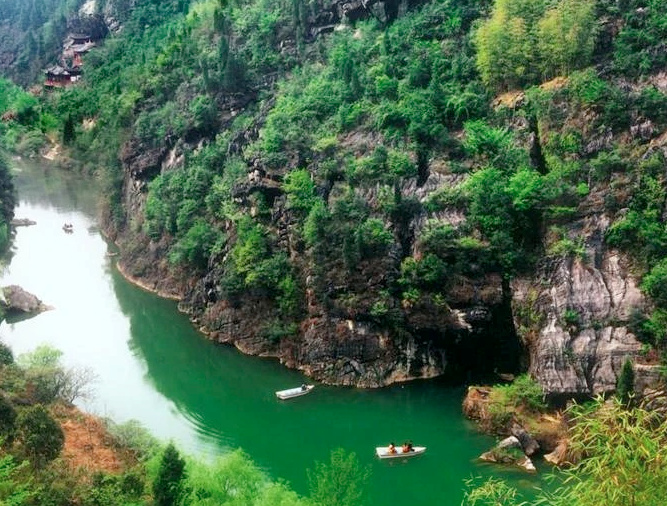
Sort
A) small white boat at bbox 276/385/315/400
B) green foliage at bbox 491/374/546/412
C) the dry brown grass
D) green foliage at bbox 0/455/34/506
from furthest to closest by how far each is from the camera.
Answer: small white boat at bbox 276/385/315/400, green foliage at bbox 491/374/546/412, the dry brown grass, green foliage at bbox 0/455/34/506

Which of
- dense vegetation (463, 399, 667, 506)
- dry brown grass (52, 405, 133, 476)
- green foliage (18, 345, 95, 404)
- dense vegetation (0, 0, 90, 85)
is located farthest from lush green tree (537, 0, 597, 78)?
dense vegetation (0, 0, 90, 85)

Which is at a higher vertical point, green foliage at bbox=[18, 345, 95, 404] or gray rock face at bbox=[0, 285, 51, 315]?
gray rock face at bbox=[0, 285, 51, 315]

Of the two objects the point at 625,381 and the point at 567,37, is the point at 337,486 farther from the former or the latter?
the point at 567,37

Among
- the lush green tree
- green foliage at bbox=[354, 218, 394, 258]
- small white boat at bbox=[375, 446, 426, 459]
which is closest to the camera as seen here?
small white boat at bbox=[375, 446, 426, 459]

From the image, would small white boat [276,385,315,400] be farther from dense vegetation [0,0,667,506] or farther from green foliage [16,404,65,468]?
green foliage [16,404,65,468]

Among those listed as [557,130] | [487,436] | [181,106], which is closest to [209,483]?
[487,436]

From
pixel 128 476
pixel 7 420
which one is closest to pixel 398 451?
pixel 128 476
